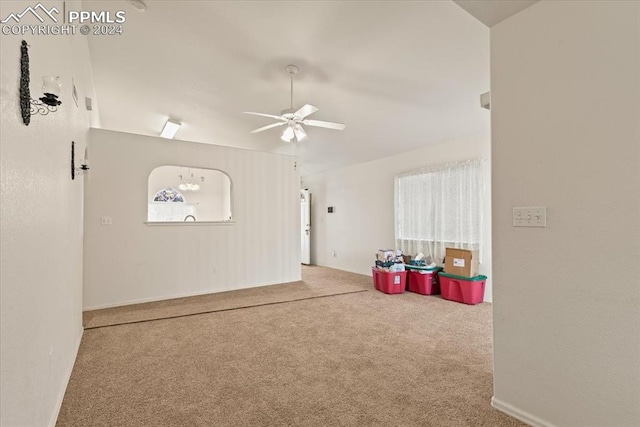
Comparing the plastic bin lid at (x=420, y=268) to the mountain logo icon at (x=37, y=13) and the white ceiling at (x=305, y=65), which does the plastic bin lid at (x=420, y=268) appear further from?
the mountain logo icon at (x=37, y=13)

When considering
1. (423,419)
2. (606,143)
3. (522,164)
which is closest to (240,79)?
(522,164)

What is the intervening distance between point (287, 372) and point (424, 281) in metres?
3.04

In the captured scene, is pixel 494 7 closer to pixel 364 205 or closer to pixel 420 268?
pixel 420 268

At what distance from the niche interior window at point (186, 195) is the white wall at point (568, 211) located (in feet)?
24.6

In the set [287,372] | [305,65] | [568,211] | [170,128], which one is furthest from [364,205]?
[568,211]

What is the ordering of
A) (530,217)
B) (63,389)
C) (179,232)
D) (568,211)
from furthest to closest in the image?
(179,232), (63,389), (530,217), (568,211)

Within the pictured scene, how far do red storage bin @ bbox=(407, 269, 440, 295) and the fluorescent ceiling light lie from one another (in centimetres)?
462

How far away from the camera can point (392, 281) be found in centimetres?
467

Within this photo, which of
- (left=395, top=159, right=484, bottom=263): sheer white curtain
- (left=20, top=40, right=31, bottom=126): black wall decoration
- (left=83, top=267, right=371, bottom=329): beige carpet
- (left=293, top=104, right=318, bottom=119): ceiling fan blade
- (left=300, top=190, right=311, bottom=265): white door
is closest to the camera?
(left=20, top=40, right=31, bottom=126): black wall decoration

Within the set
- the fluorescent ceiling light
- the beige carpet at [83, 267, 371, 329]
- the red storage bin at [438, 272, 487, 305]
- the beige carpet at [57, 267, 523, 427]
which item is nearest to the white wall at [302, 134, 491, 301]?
the red storage bin at [438, 272, 487, 305]

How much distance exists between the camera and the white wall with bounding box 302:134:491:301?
4.65 metres

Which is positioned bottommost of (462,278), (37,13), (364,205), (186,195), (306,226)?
(462,278)

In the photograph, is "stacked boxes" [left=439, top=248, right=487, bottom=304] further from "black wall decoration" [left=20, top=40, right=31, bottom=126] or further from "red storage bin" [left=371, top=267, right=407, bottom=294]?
"black wall decoration" [left=20, top=40, right=31, bottom=126]

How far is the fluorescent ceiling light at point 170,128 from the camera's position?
4.95m
